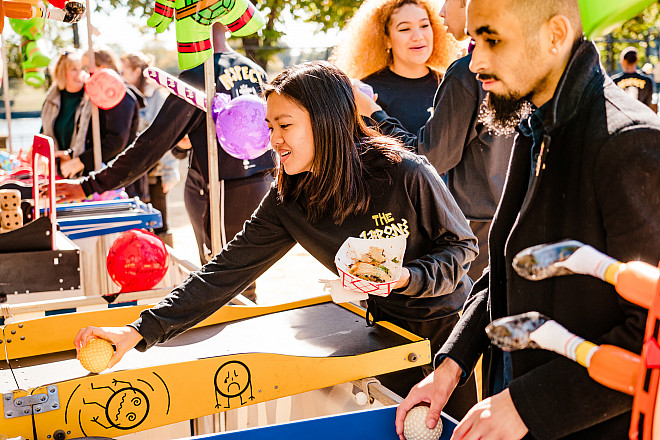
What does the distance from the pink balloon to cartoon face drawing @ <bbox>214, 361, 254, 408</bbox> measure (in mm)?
3114

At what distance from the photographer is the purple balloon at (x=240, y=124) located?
2.91 meters

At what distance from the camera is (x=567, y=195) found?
3.41ft

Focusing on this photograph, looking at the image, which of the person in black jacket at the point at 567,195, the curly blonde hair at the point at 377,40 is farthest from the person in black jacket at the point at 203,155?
the person in black jacket at the point at 567,195

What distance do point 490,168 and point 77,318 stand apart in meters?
1.65

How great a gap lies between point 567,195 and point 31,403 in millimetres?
1148

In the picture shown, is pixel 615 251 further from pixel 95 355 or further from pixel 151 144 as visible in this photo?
pixel 151 144

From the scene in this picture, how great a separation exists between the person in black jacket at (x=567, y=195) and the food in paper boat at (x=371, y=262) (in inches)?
21.6

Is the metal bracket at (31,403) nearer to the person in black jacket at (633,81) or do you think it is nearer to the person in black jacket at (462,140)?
the person in black jacket at (462,140)

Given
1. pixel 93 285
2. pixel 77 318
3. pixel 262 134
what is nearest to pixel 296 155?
pixel 77 318

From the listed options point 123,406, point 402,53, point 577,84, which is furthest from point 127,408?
point 402,53

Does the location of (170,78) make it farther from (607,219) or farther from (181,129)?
(607,219)

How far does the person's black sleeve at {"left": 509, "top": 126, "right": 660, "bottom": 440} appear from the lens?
0.92 m

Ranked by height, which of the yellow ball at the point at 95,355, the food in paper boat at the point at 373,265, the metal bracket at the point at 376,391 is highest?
the food in paper boat at the point at 373,265

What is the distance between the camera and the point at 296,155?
2016 millimetres
